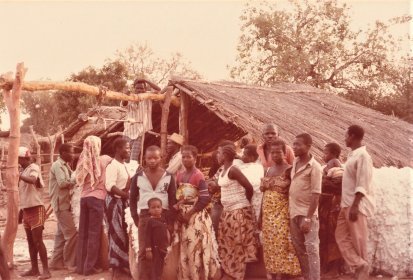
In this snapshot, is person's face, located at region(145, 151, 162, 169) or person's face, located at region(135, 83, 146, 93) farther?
person's face, located at region(135, 83, 146, 93)

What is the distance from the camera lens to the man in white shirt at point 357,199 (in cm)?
590

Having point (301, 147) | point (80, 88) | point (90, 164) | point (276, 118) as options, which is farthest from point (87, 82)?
point (301, 147)

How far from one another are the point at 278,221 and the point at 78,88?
3.60 metres

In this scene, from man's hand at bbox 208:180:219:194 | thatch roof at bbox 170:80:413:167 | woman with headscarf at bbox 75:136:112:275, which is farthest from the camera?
thatch roof at bbox 170:80:413:167

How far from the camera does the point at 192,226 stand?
20.8 ft

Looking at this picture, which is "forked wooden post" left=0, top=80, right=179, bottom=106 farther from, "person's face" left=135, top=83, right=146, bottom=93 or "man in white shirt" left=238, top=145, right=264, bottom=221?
"man in white shirt" left=238, top=145, right=264, bottom=221

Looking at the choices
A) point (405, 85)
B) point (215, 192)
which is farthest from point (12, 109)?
point (405, 85)

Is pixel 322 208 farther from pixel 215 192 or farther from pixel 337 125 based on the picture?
pixel 337 125

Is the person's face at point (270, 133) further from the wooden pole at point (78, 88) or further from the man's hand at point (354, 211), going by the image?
the wooden pole at point (78, 88)

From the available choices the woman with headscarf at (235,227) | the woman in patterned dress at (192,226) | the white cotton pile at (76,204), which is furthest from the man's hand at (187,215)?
the white cotton pile at (76,204)

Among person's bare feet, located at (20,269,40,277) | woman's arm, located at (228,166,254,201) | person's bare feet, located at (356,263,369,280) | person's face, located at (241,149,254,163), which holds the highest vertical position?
person's face, located at (241,149,254,163)

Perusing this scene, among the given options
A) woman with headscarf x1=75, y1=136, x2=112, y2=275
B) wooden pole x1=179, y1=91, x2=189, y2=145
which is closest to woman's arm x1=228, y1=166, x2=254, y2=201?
woman with headscarf x1=75, y1=136, x2=112, y2=275

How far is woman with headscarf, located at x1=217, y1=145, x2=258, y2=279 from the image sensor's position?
6.59 meters

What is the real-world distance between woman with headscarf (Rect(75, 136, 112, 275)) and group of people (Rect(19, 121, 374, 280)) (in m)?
0.01
